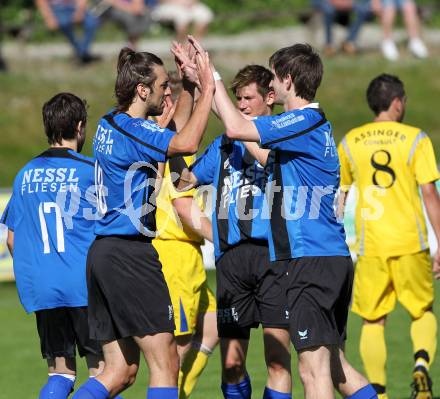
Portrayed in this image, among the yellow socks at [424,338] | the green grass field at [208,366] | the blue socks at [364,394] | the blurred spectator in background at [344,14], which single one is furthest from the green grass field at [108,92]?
the blue socks at [364,394]

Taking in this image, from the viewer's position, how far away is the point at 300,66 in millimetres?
6266

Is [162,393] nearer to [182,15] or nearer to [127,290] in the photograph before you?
[127,290]

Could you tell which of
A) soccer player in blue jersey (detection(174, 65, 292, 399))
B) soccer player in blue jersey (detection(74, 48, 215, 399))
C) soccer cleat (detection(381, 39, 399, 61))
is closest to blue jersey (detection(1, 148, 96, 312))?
soccer player in blue jersey (detection(74, 48, 215, 399))

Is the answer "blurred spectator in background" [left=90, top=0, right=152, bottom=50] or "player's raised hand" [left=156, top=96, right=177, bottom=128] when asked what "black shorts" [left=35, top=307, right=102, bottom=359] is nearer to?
"player's raised hand" [left=156, top=96, right=177, bottom=128]

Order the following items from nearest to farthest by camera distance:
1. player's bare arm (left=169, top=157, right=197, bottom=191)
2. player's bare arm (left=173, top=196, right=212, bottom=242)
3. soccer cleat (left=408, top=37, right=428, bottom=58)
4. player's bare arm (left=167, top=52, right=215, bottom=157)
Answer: player's bare arm (left=167, top=52, right=215, bottom=157), player's bare arm (left=169, top=157, right=197, bottom=191), player's bare arm (left=173, top=196, right=212, bottom=242), soccer cleat (left=408, top=37, right=428, bottom=58)

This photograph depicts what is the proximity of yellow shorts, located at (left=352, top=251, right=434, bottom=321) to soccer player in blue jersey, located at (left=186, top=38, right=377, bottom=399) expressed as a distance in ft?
6.79

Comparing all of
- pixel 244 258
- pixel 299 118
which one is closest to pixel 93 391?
pixel 244 258

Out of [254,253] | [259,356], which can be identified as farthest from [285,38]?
[254,253]

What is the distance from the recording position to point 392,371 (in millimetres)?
9367

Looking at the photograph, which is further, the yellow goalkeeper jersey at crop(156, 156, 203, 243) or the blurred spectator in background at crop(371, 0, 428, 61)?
the blurred spectator in background at crop(371, 0, 428, 61)

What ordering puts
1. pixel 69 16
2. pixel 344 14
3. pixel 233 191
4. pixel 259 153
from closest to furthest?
pixel 259 153, pixel 233 191, pixel 69 16, pixel 344 14

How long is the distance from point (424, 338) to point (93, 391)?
3.05m

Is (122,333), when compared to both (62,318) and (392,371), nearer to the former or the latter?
(62,318)

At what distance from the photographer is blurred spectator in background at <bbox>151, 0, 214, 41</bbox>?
771 inches
